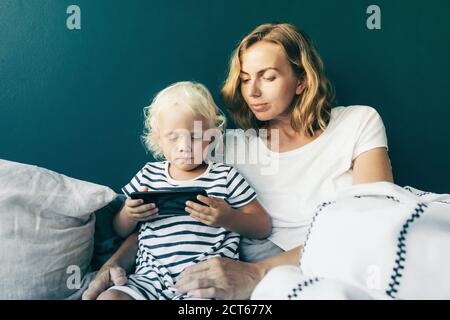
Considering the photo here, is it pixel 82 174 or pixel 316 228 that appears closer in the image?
pixel 316 228

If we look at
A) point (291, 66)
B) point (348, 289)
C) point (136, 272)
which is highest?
point (291, 66)

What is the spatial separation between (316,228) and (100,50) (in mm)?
951

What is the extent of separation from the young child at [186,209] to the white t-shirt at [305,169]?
64 mm

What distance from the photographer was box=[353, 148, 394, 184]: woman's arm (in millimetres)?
1373

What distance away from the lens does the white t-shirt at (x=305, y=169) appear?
1.42 metres

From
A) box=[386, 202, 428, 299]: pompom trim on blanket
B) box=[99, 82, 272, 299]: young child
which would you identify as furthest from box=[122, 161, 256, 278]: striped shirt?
box=[386, 202, 428, 299]: pompom trim on blanket

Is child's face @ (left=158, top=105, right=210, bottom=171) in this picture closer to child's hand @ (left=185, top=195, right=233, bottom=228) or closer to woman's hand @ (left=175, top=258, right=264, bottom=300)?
child's hand @ (left=185, top=195, right=233, bottom=228)

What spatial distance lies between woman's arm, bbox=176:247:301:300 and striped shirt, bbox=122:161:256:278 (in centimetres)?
6

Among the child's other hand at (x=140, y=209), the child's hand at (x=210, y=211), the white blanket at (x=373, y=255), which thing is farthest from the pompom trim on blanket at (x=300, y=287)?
the child's other hand at (x=140, y=209)

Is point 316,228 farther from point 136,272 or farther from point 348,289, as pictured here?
point 136,272

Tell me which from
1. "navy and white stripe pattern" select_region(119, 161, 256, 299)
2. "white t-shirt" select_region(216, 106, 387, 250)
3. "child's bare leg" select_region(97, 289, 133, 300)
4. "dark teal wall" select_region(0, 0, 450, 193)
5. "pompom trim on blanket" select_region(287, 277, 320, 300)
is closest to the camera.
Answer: "pompom trim on blanket" select_region(287, 277, 320, 300)

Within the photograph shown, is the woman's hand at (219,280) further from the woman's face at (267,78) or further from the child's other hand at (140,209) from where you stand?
the woman's face at (267,78)
